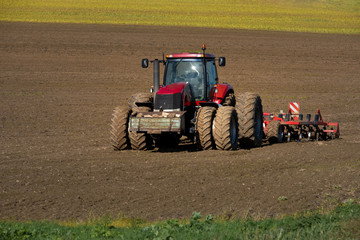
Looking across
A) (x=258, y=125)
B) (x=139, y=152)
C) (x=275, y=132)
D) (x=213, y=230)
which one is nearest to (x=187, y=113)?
(x=139, y=152)

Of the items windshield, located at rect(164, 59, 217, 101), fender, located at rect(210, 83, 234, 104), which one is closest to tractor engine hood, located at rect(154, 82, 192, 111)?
windshield, located at rect(164, 59, 217, 101)

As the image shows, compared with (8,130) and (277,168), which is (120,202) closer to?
(277,168)

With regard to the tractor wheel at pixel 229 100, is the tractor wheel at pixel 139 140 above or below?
below

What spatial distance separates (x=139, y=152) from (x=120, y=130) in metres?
0.67

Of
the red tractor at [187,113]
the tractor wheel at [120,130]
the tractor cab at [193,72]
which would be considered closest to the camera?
the red tractor at [187,113]

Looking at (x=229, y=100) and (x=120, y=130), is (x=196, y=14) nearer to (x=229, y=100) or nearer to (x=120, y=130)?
(x=229, y=100)

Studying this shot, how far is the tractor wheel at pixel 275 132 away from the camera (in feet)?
50.3

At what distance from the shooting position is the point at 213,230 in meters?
6.71

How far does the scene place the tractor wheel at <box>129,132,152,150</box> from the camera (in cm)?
1312

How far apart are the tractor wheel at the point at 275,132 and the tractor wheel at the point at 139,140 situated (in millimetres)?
3767

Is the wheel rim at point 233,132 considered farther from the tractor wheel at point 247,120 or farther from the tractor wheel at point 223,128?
the tractor wheel at point 247,120

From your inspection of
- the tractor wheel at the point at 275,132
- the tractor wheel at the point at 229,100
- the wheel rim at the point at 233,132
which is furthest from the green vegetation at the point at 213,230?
the tractor wheel at the point at 275,132

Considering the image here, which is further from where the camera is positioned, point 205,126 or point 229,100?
point 229,100

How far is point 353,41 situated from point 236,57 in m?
12.3
